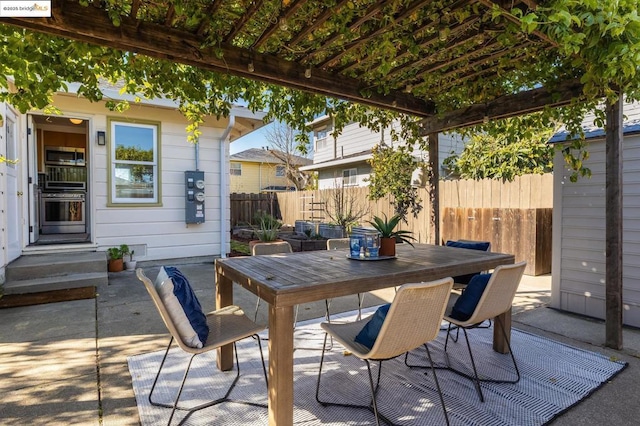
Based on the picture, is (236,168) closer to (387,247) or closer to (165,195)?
(165,195)

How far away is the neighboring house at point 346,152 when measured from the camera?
13.0 metres

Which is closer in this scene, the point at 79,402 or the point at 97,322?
the point at 79,402

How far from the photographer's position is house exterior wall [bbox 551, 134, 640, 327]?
3537mm

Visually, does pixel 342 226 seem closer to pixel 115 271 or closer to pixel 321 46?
pixel 115 271

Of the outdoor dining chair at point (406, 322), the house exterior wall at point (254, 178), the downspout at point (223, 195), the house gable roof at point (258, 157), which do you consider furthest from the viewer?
the house exterior wall at point (254, 178)

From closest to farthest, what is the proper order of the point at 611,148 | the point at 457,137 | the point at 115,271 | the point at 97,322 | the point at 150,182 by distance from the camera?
1. the point at 611,148
2. the point at 97,322
3. the point at 115,271
4. the point at 150,182
5. the point at 457,137

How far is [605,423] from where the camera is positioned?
2037 mm

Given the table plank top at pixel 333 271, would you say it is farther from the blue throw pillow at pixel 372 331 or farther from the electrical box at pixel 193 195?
the electrical box at pixel 193 195

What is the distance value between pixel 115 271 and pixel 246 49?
4667mm

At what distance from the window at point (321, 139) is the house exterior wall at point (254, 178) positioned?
4.85m

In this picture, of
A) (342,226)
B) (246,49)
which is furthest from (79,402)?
(342,226)

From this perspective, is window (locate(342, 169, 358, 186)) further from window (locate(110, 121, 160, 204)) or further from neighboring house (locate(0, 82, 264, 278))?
window (locate(110, 121, 160, 204))

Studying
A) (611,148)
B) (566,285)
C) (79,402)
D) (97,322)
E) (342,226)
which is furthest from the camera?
(342,226)

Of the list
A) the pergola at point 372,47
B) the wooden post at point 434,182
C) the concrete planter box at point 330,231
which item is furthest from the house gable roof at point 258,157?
the pergola at point 372,47
